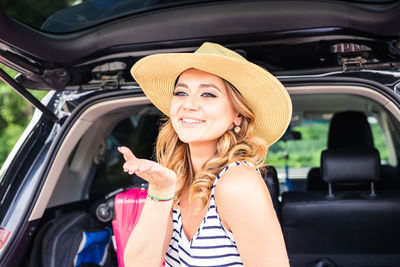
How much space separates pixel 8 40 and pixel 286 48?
113 centimetres

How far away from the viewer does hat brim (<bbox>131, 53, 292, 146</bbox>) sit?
4.99 ft

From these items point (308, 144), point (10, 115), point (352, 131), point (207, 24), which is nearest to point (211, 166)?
point (207, 24)

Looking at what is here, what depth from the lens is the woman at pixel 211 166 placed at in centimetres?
132

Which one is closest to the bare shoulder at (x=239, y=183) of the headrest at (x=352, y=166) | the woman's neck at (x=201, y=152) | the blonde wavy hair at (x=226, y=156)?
the blonde wavy hair at (x=226, y=156)

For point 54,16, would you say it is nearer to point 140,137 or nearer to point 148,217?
point 148,217

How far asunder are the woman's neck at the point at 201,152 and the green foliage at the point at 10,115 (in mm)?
7120

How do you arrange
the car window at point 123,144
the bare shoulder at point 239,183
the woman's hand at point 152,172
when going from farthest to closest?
1. the car window at point 123,144
2. the bare shoulder at point 239,183
3. the woman's hand at point 152,172

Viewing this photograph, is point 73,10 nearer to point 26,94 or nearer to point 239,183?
point 26,94

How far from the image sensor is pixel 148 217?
59.1 inches

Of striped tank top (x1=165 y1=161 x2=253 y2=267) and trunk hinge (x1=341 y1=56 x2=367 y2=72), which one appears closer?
striped tank top (x1=165 y1=161 x2=253 y2=267)

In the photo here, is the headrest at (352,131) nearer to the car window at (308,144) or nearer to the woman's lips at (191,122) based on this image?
the car window at (308,144)

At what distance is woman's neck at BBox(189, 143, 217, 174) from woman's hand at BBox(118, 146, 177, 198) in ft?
1.06

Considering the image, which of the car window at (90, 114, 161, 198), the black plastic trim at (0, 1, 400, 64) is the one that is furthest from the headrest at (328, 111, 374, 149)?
the black plastic trim at (0, 1, 400, 64)

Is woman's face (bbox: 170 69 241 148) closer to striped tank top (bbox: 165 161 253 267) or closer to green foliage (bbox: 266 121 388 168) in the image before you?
striped tank top (bbox: 165 161 253 267)
